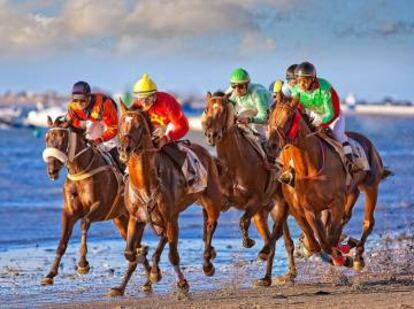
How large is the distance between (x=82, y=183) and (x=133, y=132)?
2.65 m

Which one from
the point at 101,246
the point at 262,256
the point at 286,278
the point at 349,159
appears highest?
the point at 349,159

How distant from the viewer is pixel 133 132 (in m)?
15.0

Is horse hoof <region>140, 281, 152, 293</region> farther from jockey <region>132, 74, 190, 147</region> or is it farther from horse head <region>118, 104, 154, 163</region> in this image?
horse head <region>118, 104, 154, 163</region>

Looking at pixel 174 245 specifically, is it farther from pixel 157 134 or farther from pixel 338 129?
pixel 338 129

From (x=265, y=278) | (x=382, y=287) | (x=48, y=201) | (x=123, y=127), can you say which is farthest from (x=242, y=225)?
(x=48, y=201)

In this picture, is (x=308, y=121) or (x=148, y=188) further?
(x=308, y=121)

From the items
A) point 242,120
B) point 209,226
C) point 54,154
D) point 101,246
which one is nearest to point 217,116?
point 242,120

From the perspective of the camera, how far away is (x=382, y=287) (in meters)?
16.9

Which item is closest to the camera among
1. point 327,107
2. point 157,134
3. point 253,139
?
point 157,134

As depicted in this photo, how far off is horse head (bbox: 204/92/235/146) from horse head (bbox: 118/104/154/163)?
4.66 feet

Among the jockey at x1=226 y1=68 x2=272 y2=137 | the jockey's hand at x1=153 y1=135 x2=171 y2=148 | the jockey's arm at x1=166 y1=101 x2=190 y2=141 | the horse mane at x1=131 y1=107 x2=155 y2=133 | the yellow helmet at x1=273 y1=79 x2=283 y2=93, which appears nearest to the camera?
the horse mane at x1=131 y1=107 x2=155 y2=133

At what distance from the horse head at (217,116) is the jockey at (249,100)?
95cm

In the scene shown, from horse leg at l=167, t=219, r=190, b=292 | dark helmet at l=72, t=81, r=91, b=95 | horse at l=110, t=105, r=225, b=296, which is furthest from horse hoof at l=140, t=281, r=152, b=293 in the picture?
dark helmet at l=72, t=81, r=91, b=95

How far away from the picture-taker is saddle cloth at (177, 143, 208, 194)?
16.4 metres
